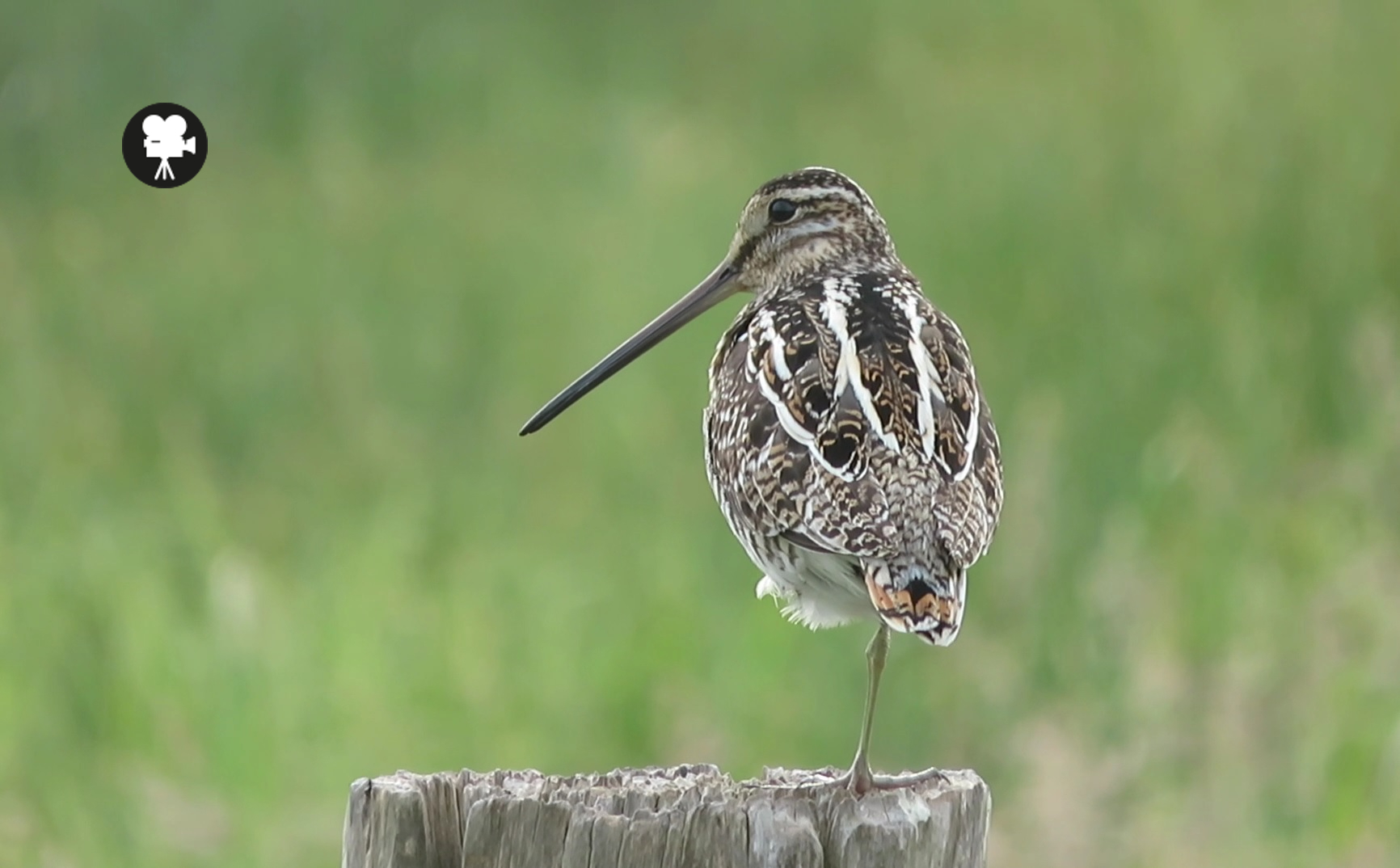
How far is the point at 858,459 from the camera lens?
3.47m

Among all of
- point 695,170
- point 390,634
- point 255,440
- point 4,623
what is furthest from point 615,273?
point 4,623

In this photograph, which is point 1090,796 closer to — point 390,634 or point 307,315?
point 390,634

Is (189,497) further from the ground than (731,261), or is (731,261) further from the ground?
(189,497)

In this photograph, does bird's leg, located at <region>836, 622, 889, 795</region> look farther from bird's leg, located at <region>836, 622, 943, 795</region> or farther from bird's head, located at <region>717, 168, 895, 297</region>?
bird's head, located at <region>717, 168, 895, 297</region>

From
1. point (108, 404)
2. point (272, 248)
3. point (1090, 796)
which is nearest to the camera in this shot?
point (1090, 796)

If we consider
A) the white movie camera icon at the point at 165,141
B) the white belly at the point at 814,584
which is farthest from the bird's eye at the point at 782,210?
the white movie camera icon at the point at 165,141

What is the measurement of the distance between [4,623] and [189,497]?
67cm

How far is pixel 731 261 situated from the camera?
4.55 meters

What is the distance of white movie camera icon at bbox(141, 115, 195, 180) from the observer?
7602 millimetres

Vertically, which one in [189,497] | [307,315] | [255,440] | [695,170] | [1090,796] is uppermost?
[695,170]

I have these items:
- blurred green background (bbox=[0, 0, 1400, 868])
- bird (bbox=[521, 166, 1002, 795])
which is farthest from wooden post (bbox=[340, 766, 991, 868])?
blurred green background (bbox=[0, 0, 1400, 868])

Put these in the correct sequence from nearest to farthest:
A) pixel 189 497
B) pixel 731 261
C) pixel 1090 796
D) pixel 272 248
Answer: pixel 731 261, pixel 1090 796, pixel 189 497, pixel 272 248

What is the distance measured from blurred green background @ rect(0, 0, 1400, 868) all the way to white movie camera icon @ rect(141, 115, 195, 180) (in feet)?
0.67

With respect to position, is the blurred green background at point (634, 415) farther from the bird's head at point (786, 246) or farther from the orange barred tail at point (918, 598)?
the orange barred tail at point (918, 598)
